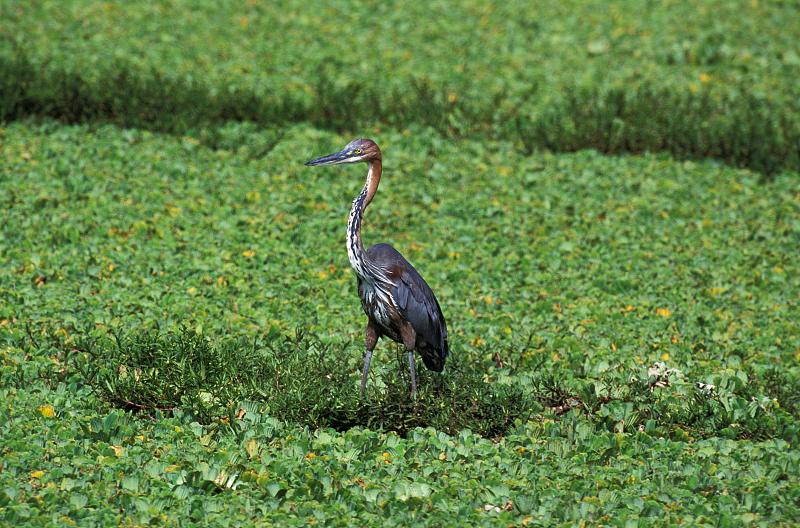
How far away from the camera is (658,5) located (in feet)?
44.2

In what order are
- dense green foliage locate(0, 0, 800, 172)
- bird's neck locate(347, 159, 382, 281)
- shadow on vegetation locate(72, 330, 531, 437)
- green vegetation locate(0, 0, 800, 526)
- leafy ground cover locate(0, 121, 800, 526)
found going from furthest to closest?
1. dense green foliage locate(0, 0, 800, 172)
2. shadow on vegetation locate(72, 330, 531, 437)
3. bird's neck locate(347, 159, 382, 281)
4. green vegetation locate(0, 0, 800, 526)
5. leafy ground cover locate(0, 121, 800, 526)

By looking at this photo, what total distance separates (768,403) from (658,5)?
7.81m

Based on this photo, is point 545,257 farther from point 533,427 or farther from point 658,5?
point 658,5

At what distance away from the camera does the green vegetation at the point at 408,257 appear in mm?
5676

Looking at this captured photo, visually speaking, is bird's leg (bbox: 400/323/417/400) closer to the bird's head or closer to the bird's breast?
the bird's breast

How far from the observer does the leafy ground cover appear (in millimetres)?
5535

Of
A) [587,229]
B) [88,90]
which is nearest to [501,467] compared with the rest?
[587,229]

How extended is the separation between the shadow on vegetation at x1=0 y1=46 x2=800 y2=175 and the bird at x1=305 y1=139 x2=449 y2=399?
4.42 meters

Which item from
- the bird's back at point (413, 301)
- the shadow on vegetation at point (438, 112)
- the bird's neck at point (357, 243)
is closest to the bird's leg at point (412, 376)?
the bird's back at point (413, 301)

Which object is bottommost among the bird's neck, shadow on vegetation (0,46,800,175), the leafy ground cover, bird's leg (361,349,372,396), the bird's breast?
the leafy ground cover

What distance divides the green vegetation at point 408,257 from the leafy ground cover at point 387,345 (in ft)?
0.08

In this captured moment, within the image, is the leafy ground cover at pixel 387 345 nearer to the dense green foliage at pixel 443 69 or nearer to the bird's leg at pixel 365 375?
the bird's leg at pixel 365 375

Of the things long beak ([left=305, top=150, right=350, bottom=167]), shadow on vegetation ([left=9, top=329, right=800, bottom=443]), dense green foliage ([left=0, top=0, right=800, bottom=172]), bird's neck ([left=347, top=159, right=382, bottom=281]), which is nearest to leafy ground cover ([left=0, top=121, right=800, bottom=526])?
shadow on vegetation ([left=9, top=329, right=800, bottom=443])

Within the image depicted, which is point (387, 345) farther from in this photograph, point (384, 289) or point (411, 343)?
point (384, 289)
